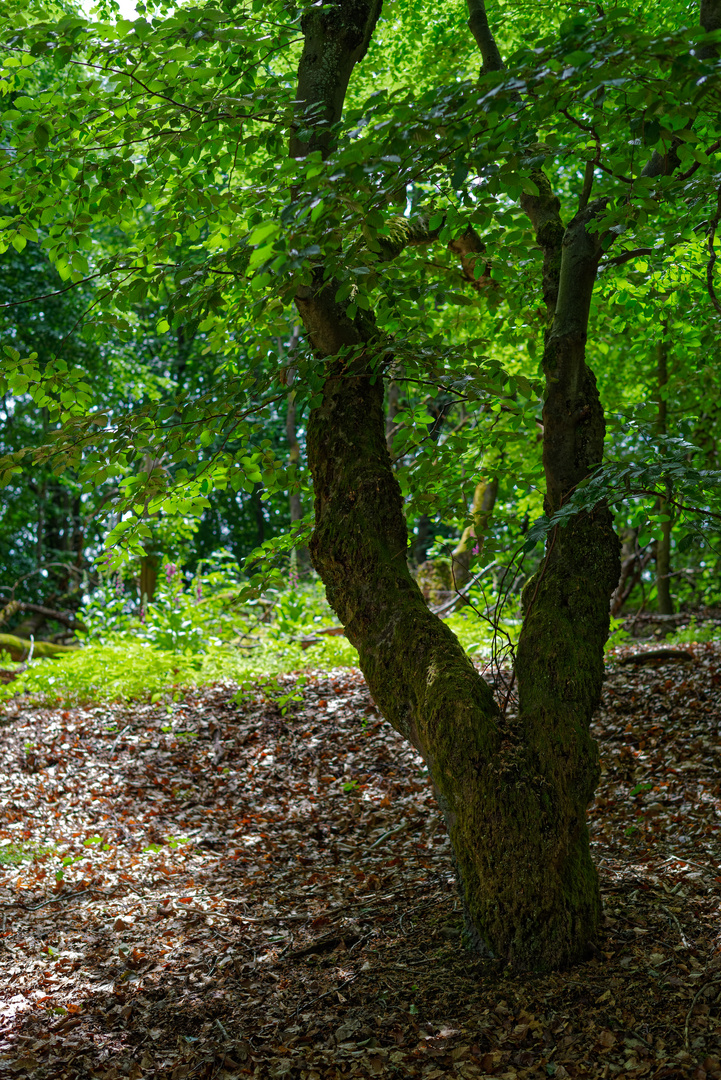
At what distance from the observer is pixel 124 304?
3.20m

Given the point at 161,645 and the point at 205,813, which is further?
the point at 161,645

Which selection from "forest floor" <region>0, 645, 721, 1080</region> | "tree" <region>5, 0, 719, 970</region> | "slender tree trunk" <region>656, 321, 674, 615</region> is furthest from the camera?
"slender tree trunk" <region>656, 321, 674, 615</region>

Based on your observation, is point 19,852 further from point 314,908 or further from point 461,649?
point 461,649

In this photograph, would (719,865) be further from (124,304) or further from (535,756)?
(124,304)

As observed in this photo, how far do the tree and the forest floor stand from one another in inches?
13.0

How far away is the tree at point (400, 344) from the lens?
2564 millimetres

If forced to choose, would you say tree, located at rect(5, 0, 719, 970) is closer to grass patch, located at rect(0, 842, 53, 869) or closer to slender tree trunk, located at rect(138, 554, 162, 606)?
grass patch, located at rect(0, 842, 53, 869)

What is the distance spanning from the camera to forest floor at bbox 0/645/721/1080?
7.89 feet

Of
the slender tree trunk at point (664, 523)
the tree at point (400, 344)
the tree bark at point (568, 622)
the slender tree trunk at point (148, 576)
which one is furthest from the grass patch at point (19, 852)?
the slender tree trunk at point (148, 576)

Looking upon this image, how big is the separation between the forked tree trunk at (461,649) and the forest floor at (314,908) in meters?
0.27

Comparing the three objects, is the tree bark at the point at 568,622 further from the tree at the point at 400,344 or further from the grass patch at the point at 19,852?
the grass patch at the point at 19,852

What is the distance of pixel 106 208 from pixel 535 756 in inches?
Answer: 108

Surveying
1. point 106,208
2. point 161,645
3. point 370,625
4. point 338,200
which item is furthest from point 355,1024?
point 161,645

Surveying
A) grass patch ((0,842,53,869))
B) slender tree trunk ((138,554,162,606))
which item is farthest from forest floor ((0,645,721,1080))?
slender tree trunk ((138,554,162,606))
